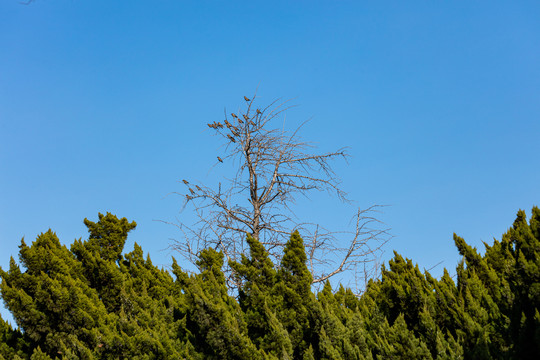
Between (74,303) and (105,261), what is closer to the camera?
(74,303)

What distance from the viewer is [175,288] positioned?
942 cm

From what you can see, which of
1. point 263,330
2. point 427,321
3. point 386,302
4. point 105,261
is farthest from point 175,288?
point 427,321

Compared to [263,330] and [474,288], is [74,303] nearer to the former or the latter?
[263,330]

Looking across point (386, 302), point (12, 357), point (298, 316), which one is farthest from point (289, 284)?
point (12, 357)

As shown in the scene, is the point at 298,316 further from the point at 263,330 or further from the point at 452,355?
the point at 452,355

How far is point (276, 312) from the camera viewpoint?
7383 millimetres

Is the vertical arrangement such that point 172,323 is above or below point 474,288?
above

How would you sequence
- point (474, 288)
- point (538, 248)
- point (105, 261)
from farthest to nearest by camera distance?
1. point (105, 261)
2. point (474, 288)
3. point (538, 248)

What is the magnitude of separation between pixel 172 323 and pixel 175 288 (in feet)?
5.90

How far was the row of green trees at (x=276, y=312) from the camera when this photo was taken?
20.7 ft

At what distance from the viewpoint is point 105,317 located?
802 centimetres

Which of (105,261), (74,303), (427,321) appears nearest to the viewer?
(427,321)

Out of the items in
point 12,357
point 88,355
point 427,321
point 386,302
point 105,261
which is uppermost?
point 105,261

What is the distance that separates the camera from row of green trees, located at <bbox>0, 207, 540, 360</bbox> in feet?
20.7
